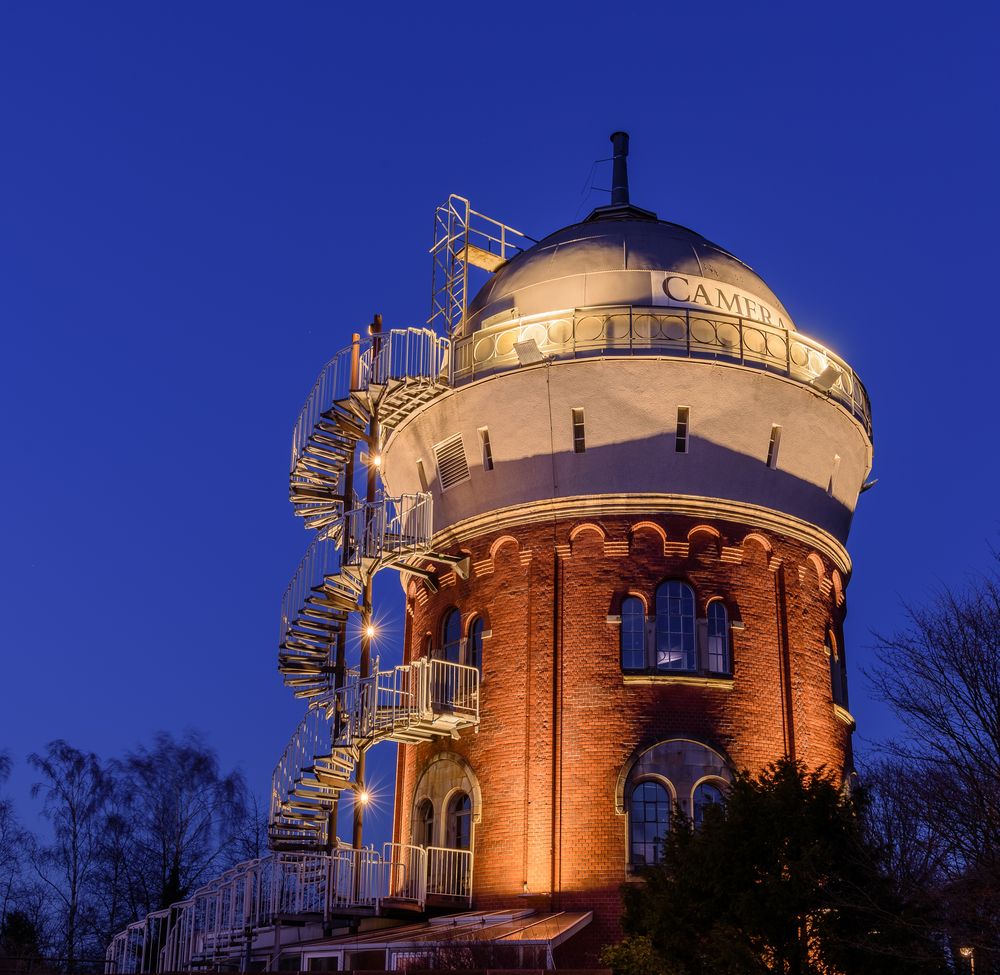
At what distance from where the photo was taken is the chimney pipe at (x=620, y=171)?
38.9m

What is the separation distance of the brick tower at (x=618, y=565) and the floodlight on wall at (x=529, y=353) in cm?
7

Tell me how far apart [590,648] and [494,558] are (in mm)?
3248

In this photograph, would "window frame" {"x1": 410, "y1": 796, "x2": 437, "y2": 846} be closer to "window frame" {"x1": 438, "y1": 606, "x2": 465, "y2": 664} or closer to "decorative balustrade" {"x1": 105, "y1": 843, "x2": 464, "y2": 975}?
"decorative balustrade" {"x1": 105, "y1": 843, "x2": 464, "y2": 975}

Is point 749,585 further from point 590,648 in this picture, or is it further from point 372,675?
point 372,675

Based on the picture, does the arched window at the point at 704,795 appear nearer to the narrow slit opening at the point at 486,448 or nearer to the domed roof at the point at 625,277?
the narrow slit opening at the point at 486,448

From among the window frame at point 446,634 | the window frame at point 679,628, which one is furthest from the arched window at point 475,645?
the window frame at point 679,628

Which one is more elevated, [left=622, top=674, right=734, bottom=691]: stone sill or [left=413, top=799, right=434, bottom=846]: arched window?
[left=622, top=674, right=734, bottom=691]: stone sill

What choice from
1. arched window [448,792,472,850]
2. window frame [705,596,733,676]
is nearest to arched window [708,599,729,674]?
window frame [705,596,733,676]

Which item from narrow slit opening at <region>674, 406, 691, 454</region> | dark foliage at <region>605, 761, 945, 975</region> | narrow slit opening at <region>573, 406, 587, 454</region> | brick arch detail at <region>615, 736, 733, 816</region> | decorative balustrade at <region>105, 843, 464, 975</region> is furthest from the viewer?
narrow slit opening at <region>573, 406, 587, 454</region>

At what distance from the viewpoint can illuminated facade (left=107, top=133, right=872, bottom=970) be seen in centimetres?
2958

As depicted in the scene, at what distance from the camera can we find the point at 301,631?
3247cm

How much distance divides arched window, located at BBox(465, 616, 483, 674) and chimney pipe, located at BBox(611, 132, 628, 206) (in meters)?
12.6

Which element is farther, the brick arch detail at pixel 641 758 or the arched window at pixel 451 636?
the arched window at pixel 451 636

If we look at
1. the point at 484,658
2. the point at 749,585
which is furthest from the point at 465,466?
the point at 749,585
